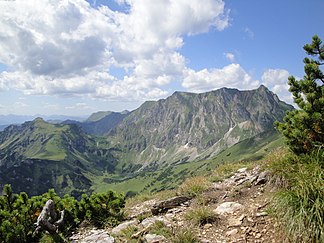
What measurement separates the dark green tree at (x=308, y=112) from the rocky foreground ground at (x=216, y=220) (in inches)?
90.4

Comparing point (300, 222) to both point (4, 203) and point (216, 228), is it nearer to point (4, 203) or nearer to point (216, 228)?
point (216, 228)

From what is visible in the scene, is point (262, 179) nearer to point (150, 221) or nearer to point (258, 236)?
point (258, 236)

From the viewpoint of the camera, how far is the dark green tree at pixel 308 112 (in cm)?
963

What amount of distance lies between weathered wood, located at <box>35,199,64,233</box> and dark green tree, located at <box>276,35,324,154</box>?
10.0 m

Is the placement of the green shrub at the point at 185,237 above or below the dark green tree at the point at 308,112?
below

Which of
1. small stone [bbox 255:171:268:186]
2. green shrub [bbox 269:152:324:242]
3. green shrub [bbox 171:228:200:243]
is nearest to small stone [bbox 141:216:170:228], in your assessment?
green shrub [bbox 171:228:200:243]

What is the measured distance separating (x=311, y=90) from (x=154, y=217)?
26.1 ft

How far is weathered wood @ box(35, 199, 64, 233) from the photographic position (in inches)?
429

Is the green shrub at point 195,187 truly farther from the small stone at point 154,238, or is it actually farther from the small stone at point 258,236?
the small stone at point 258,236

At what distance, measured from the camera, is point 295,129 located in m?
10.1

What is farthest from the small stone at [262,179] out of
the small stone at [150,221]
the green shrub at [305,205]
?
the small stone at [150,221]

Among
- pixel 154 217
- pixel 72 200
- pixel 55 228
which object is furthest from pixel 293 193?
pixel 72 200

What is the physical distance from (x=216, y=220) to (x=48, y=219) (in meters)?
6.93

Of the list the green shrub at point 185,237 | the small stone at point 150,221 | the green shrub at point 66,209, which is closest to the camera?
the green shrub at point 185,237
